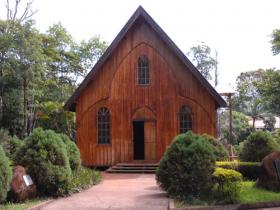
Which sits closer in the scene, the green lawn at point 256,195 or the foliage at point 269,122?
the green lawn at point 256,195

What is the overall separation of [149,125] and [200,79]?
358 centimetres

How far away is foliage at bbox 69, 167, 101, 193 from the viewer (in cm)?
1471

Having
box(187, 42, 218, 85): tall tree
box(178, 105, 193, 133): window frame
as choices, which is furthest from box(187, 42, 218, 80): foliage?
box(178, 105, 193, 133): window frame

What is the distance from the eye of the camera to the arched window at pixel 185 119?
23734 millimetres

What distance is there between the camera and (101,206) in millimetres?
12039

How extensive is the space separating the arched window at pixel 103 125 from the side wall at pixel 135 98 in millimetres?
222

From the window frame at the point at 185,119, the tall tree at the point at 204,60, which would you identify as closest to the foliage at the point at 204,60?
the tall tree at the point at 204,60

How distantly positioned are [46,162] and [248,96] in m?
42.6

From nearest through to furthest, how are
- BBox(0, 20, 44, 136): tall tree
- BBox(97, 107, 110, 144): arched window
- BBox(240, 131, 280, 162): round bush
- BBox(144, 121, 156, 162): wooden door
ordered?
BBox(240, 131, 280, 162): round bush < BBox(144, 121, 156, 162): wooden door < BBox(97, 107, 110, 144): arched window < BBox(0, 20, 44, 136): tall tree

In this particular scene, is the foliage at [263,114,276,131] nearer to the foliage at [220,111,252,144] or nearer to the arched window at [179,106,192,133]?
the foliage at [220,111,252,144]

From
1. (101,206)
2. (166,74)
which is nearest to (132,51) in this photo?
(166,74)

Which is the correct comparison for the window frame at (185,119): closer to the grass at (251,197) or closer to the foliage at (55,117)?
the grass at (251,197)

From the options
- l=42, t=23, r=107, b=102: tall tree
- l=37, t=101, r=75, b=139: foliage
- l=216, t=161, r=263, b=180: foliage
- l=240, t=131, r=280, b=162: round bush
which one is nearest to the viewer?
l=216, t=161, r=263, b=180: foliage

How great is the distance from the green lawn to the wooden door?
10.3 metres
